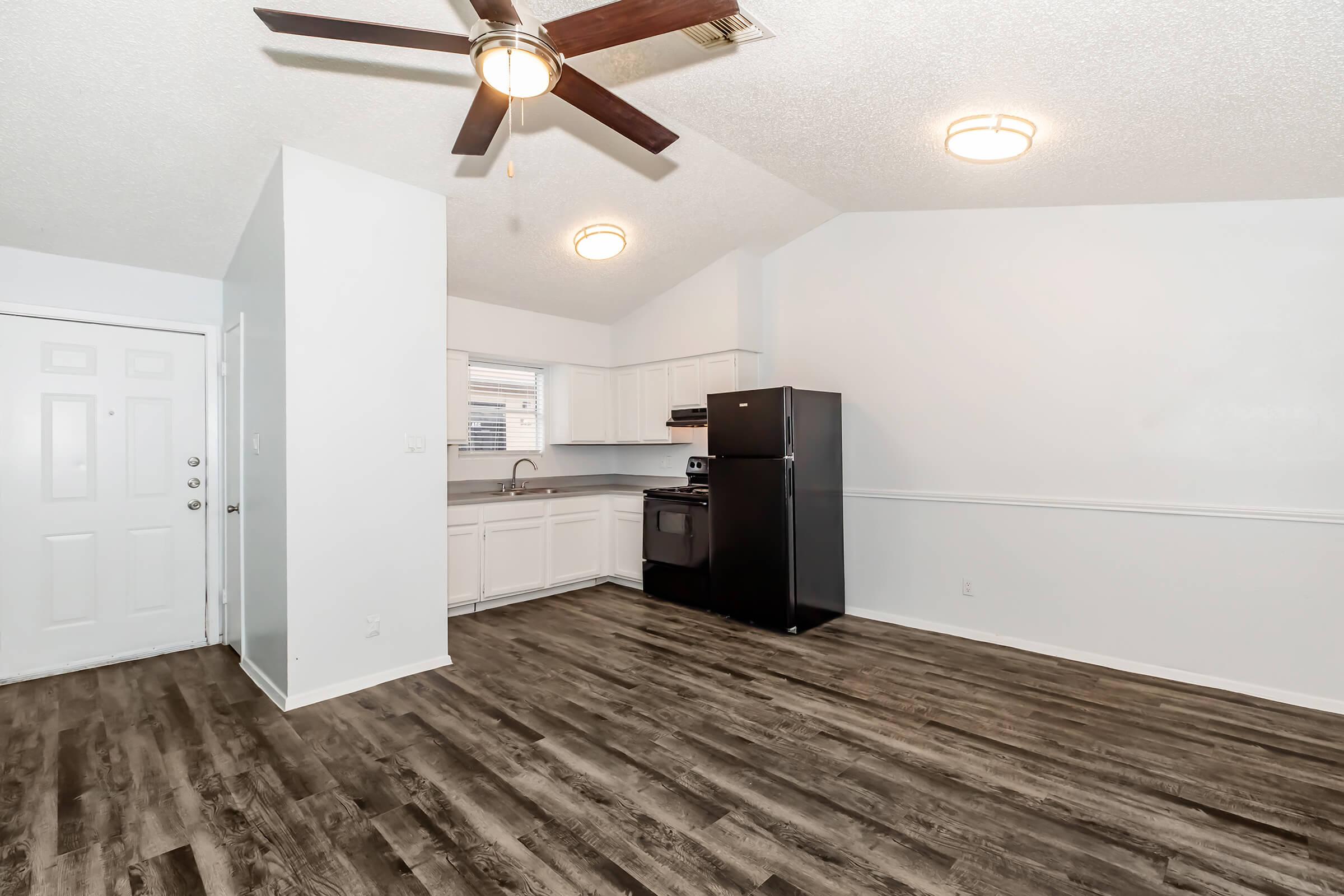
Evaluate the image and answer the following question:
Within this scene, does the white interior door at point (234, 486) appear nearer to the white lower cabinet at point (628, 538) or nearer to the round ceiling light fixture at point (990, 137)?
the white lower cabinet at point (628, 538)

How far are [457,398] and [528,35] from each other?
3.50 m

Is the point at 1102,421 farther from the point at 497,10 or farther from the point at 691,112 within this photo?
the point at 497,10

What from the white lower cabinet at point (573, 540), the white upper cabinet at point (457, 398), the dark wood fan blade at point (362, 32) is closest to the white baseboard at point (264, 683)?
the white upper cabinet at point (457, 398)

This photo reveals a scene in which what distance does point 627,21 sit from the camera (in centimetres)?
185

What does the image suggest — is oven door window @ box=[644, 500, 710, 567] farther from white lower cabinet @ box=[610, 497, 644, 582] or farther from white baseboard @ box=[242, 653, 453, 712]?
white baseboard @ box=[242, 653, 453, 712]

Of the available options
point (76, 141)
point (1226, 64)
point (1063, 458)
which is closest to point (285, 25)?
point (76, 141)

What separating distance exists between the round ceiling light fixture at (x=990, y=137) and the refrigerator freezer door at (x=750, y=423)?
5.73 ft

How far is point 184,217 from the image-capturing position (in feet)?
11.5

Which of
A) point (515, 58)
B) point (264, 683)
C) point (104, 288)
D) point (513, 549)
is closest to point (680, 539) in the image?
point (513, 549)

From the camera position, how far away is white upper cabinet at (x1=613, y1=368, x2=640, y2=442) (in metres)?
5.96

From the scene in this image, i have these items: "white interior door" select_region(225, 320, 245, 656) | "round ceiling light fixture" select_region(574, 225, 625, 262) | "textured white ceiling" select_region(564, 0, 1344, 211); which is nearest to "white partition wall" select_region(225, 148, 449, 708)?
"white interior door" select_region(225, 320, 245, 656)

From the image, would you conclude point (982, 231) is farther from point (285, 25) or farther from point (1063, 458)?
point (285, 25)

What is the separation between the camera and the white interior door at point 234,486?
386 centimetres

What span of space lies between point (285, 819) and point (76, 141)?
2981mm
